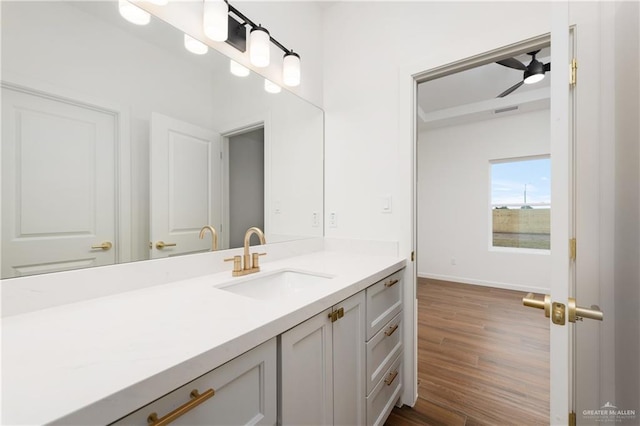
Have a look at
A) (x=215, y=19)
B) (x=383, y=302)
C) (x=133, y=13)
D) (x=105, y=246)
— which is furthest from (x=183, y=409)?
(x=215, y=19)

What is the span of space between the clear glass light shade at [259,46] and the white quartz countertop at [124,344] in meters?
1.20

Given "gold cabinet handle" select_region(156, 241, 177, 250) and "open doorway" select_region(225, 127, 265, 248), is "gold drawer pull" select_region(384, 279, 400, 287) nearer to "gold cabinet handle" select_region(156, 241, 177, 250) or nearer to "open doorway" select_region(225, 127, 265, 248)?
"open doorway" select_region(225, 127, 265, 248)

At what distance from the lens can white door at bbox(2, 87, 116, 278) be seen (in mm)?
791

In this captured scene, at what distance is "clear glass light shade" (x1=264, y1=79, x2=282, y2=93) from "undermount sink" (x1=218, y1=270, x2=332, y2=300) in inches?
44.2

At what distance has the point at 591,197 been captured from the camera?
3.78ft

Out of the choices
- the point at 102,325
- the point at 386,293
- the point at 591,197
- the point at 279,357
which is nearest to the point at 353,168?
the point at 386,293

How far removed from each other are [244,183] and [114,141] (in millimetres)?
676

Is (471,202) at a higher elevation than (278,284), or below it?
higher

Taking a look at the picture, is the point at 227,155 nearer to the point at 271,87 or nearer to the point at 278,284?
the point at 271,87

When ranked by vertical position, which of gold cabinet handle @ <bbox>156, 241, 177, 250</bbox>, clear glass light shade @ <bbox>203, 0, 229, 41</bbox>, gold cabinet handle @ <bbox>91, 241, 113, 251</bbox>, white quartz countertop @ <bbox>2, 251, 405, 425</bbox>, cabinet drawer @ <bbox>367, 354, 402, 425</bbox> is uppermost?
clear glass light shade @ <bbox>203, 0, 229, 41</bbox>

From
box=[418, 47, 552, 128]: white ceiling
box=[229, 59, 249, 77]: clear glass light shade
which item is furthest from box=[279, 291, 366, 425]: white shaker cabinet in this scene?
box=[418, 47, 552, 128]: white ceiling

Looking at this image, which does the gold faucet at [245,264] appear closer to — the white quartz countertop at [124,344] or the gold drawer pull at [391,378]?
the white quartz countertop at [124,344]

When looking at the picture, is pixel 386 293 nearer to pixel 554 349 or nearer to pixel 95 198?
pixel 554 349

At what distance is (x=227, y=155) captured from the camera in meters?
1.48
